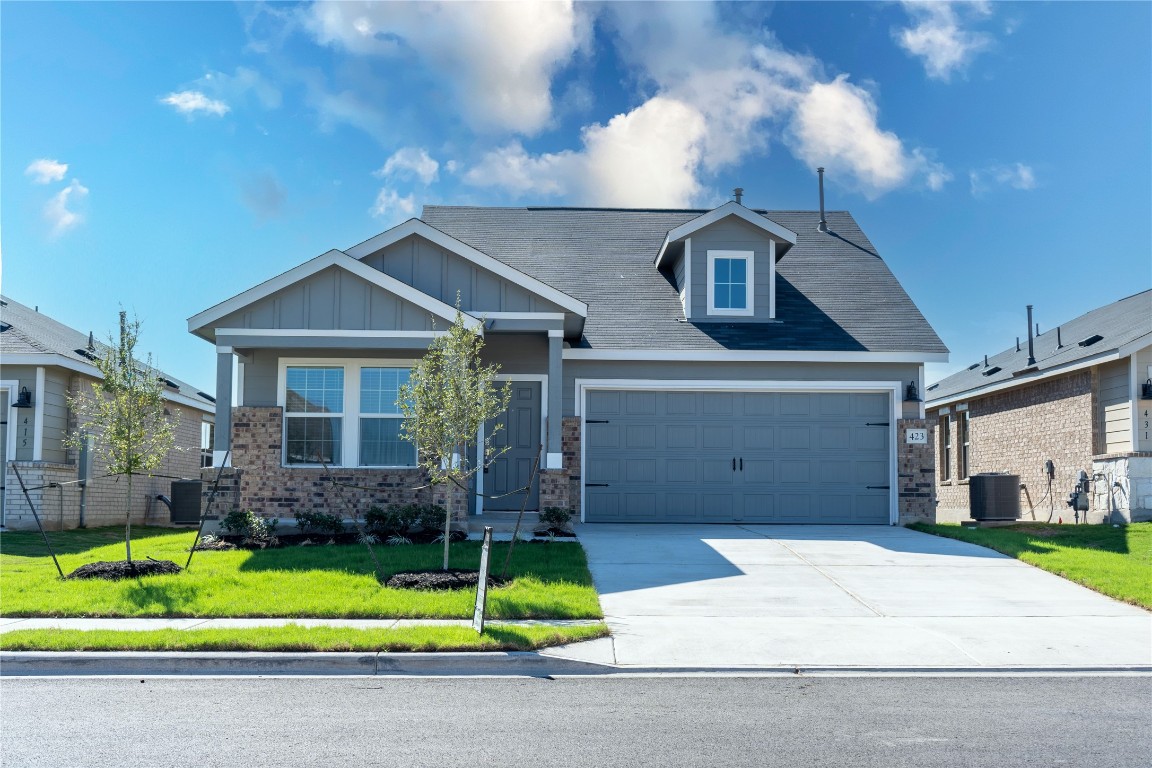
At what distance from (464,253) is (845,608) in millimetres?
8651

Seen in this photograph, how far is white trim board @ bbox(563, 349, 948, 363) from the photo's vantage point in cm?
1698

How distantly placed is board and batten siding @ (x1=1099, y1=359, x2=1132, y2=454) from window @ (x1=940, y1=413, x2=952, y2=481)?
25.9 ft

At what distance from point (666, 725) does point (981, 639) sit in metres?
3.99

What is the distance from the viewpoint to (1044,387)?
21.5 m

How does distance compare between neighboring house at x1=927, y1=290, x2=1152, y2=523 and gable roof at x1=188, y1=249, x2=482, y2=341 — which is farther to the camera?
neighboring house at x1=927, y1=290, x2=1152, y2=523

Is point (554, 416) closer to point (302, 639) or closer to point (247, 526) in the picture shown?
point (247, 526)

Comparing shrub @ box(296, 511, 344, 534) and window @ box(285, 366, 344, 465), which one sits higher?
window @ box(285, 366, 344, 465)

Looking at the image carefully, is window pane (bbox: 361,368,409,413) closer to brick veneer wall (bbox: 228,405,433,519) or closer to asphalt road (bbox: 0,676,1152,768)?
brick veneer wall (bbox: 228,405,433,519)

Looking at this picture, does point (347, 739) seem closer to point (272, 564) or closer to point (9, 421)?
point (272, 564)

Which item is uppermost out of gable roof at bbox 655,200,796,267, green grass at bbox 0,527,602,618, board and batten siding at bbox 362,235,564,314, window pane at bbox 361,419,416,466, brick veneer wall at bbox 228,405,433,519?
gable roof at bbox 655,200,796,267

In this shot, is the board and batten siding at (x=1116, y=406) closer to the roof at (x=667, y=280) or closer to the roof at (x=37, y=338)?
the roof at (x=667, y=280)

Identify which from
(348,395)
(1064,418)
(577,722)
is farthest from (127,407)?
(1064,418)

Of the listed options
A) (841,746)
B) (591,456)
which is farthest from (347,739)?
(591,456)

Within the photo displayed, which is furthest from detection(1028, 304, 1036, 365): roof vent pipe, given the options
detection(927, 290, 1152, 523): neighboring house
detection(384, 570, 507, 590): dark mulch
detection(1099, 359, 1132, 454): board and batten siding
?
detection(384, 570, 507, 590): dark mulch
